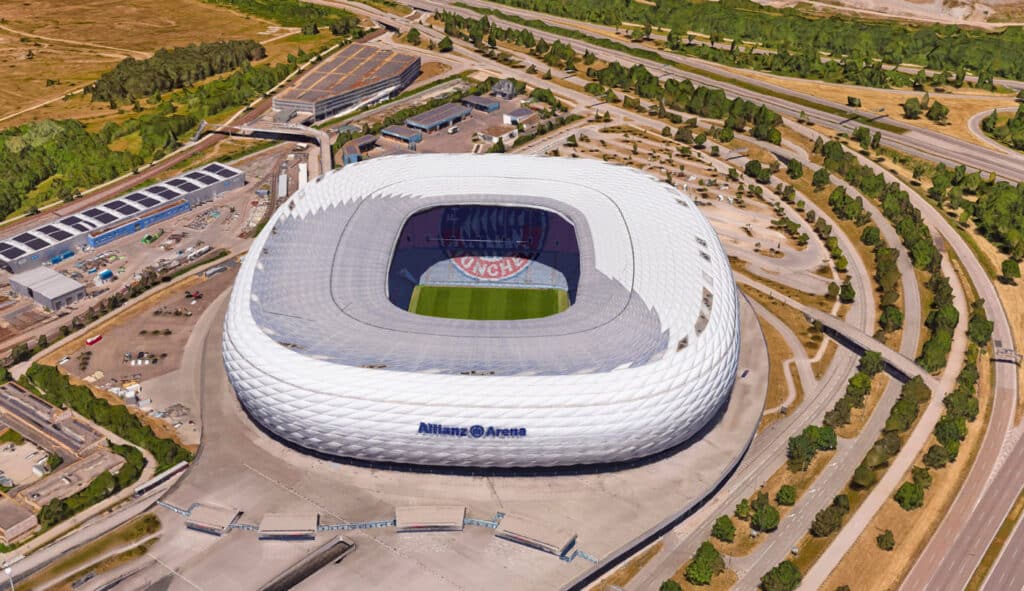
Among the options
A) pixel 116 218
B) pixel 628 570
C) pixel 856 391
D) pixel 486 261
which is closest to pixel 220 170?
pixel 116 218

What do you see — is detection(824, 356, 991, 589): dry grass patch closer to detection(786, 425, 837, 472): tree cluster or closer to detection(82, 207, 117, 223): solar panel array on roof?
detection(786, 425, 837, 472): tree cluster

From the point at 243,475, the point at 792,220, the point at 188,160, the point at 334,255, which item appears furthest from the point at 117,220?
the point at 792,220

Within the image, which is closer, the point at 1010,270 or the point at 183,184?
the point at 1010,270

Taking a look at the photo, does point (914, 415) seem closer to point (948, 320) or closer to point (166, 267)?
point (948, 320)

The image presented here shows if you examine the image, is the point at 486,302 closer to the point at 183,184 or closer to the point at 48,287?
the point at 48,287

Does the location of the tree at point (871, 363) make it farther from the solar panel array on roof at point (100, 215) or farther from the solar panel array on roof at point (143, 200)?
the solar panel array on roof at point (100, 215)
